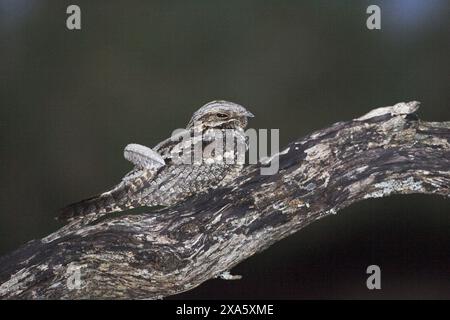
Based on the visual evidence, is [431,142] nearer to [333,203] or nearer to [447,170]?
[447,170]

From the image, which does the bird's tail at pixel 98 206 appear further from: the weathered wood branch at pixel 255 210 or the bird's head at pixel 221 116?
the bird's head at pixel 221 116

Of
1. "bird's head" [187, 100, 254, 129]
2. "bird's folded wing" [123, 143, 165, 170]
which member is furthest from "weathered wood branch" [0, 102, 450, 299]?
"bird's head" [187, 100, 254, 129]

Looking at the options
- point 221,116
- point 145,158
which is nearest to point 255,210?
point 221,116

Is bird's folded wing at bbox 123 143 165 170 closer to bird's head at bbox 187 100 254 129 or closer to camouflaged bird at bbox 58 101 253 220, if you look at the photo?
camouflaged bird at bbox 58 101 253 220

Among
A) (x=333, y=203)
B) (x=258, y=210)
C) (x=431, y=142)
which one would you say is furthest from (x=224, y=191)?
(x=431, y=142)

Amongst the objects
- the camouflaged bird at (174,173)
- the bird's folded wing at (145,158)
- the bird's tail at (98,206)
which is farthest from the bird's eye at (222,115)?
the bird's tail at (98,206)

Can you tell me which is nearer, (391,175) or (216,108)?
(391,175)

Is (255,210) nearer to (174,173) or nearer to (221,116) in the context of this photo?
(174,173)
